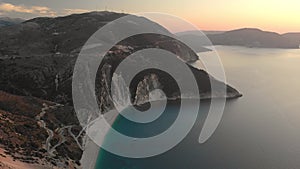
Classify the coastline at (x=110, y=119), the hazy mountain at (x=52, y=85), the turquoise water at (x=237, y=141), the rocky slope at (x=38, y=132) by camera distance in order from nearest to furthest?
the rocky slope at (x=38, y=132) < the coastline at (x=110, y=119) < the turquoise water at (x=237, y=141) < the hazy mountain at (x=52, y=85)

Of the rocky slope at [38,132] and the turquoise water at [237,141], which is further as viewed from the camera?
the turquoise water at [237,141]

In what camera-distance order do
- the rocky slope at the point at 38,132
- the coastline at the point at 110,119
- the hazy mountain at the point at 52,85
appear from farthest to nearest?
the hazy mountain at the point at 52,85
the coastline at the point at 110,119
the rocky slope at the point at 38,132

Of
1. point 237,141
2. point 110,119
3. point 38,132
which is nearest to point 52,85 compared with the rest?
point 110,119

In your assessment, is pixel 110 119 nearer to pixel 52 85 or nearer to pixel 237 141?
pixel 52 85

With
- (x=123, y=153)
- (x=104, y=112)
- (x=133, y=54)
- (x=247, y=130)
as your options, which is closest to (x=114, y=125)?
(x=104, y=112)

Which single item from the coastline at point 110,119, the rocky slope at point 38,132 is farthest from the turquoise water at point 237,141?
the rocky slope at point 38,132

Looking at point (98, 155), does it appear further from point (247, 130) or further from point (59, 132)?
point (247, 130)

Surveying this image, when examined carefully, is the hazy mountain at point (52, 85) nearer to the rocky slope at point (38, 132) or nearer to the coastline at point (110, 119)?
the rocky slope at point (38, 132)

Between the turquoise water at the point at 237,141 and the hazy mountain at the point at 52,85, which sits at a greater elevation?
the hazy mountain at the point at 52,85

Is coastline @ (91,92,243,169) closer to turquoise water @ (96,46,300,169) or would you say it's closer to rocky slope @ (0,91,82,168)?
turquoise water @ (96,46,300,169)

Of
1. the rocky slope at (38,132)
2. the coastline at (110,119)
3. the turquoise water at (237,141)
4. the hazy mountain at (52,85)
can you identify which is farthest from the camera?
the hazy mountain at (52,85)

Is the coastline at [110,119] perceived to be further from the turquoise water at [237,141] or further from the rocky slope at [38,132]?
the rocky slope at [38,132]
